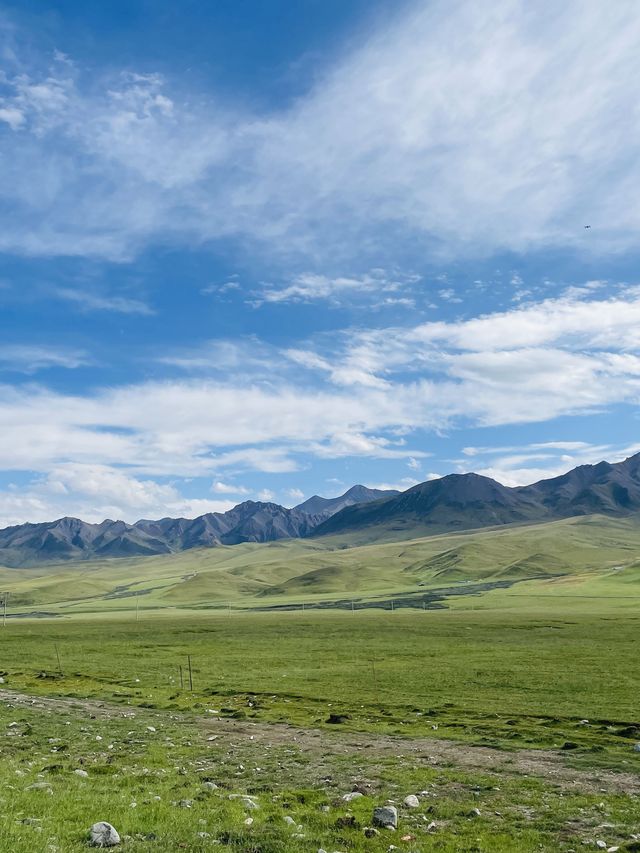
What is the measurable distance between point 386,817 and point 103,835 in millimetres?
6856

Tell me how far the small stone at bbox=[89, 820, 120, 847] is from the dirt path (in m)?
12.9

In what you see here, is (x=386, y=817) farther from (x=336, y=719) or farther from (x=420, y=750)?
(x=336, y=719)

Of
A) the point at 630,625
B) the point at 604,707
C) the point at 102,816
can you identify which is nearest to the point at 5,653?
the point at 604,707

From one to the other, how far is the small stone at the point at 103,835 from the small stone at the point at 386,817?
6340mm

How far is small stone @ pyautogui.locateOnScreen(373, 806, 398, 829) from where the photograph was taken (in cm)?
1572

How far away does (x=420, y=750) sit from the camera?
2695cm

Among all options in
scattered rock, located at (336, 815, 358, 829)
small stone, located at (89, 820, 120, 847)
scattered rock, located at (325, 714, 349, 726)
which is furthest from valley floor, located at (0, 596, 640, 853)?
small stone, located at (89, 820, 120, 847)

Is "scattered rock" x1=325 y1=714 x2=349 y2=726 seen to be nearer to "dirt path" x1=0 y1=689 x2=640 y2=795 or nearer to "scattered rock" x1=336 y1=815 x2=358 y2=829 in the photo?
"dirt path" x1=0 y1=689 x2=640 y2=795

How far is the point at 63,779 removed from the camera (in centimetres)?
1916

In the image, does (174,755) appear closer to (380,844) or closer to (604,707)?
(380,844)

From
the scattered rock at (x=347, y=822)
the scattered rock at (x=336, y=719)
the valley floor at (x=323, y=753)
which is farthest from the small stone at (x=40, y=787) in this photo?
the scattered rock at (x=336, y=719)

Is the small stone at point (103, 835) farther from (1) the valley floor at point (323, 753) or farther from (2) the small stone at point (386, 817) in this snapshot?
(2) the small stone at point (386, 817)

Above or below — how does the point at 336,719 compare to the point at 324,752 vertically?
below

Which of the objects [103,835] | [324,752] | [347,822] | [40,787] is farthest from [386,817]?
[324,752]
